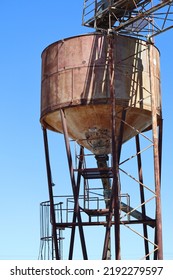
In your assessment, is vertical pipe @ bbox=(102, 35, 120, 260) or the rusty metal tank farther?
the rusty metal tank

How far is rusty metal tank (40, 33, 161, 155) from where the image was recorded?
67.6ft

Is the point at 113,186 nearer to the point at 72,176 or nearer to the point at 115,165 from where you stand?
the point at 115,165

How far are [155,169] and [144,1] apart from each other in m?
6.44

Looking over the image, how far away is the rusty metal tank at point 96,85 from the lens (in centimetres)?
2061

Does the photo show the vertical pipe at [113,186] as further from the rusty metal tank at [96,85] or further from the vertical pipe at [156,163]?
the vertical pipe at [156,163]

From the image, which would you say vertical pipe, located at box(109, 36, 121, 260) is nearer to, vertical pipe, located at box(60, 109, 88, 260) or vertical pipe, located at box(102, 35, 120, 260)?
vertical pipe, located at box(102, 35, 120, 260)

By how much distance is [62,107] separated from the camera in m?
21.0

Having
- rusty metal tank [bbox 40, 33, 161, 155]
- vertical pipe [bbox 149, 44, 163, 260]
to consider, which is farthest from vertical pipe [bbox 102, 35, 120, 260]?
vertical pipe [bbox 149, 44, 163, 260]

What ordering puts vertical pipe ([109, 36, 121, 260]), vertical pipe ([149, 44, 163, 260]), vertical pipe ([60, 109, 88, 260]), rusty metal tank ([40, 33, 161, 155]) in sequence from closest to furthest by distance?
vertical pipe ([109, 36, 121, 260]), vertical pipe ([149, 44, 163, 260]), vertical pipe ([60, 109, 88, 260]), rusty metal tank ([40, 33, 161, 155])

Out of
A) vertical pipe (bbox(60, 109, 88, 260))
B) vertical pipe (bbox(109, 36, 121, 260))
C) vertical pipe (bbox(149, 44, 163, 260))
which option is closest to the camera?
vertical pipe (bbox(109, 36, 121, 260))

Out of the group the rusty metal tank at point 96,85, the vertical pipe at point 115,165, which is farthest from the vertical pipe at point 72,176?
the vertical pipe at point 115,165

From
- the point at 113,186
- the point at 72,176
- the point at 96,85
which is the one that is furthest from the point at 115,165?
the point at 96,85

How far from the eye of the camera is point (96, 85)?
20.7 metres
